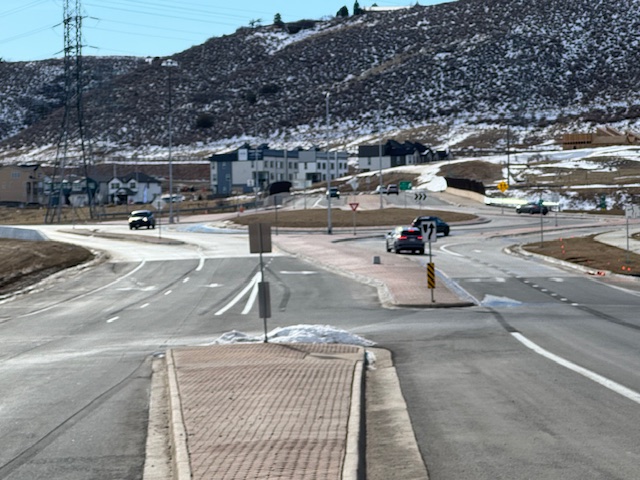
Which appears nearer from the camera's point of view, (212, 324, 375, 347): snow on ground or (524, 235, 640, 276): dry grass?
(212, 324, 375, 347): snow on ground

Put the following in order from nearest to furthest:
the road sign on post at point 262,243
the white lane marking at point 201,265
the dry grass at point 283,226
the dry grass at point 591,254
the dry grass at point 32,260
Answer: the road sign on post at point 262,243, the dry grass at point 591,254, the dry grass at point 283,226, the dry grass at point 32,260, the white lane marking at point 201,265

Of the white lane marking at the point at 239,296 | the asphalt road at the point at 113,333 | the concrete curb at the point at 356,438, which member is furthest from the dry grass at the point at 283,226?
the concrete curb at the point at 356,438

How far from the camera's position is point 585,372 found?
1705cm

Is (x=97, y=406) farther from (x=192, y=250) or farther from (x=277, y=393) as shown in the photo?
(x=192, y=250)

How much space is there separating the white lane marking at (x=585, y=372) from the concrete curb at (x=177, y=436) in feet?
19.7

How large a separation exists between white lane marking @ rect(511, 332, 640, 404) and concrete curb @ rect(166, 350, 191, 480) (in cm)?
602

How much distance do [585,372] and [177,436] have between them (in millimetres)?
7935

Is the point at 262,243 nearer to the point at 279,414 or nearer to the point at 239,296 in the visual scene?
the point at 279,414

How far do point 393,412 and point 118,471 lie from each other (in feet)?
14.0

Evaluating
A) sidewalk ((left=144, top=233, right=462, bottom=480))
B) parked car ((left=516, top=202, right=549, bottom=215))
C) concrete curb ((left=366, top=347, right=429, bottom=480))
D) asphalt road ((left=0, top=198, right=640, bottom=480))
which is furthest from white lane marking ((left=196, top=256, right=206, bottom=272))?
parked car ((left=516, top=202, right=549, bottom=215))

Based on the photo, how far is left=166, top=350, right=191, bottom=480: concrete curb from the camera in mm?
10059

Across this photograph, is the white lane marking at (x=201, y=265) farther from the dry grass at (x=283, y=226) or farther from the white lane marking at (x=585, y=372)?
the white lane marking at (x=585, y=372)

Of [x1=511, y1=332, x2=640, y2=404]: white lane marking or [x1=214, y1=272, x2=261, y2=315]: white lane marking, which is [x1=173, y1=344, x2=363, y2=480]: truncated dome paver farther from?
[x1=214, y1=272, x2=261, y2=315]: white lane marking

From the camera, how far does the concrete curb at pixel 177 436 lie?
33.0ft
